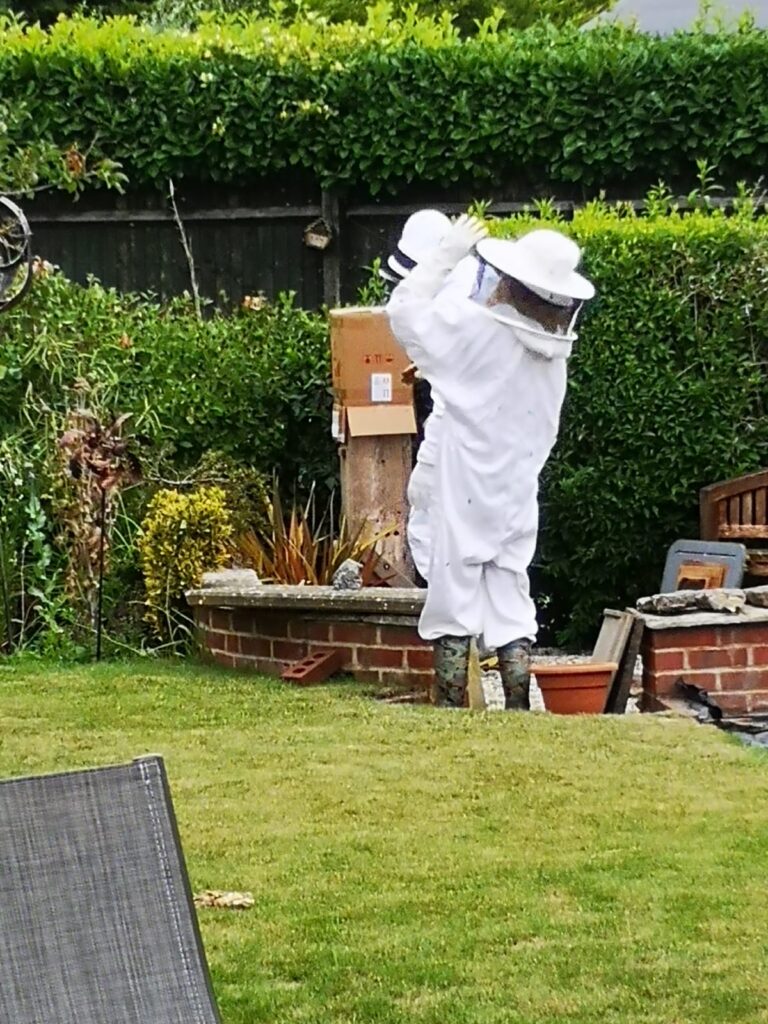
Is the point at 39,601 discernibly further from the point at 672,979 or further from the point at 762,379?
the point at 672,979

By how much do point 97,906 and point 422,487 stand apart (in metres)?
4.66

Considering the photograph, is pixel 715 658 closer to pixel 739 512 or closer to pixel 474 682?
pixel 474 682

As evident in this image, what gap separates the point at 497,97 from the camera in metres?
12.6

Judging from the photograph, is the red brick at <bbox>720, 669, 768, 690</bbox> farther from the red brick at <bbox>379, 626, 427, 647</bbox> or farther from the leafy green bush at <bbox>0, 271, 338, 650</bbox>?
the leafy green bush at <bbox>0, 271, 338, 650</bbox>

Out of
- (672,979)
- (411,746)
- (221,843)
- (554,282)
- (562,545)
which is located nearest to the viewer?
(672,979)

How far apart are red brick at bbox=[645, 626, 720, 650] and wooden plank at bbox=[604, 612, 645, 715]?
6 cm

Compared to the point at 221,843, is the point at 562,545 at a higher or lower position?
higher

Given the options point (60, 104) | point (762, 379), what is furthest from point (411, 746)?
point (60, 104)

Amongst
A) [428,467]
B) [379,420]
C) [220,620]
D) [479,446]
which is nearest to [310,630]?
[220,620]

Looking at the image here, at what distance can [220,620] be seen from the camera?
340 inches

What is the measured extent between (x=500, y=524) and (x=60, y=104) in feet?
22.8

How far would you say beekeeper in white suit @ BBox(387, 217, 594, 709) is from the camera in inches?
284

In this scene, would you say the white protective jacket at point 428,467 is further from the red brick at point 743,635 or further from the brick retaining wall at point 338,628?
the red brick at point 743,635

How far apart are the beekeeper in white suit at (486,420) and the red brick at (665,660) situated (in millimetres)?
550
